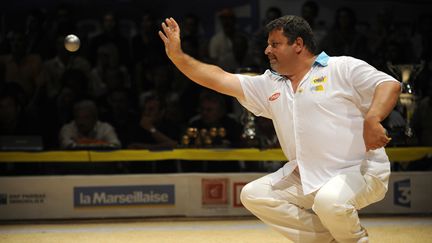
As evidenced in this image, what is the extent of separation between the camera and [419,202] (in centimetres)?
786

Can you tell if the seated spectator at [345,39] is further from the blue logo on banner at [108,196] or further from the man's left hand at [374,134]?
the man's left hand at [374,134]

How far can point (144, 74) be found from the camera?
30.7 ft

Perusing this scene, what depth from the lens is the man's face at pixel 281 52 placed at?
200 inches

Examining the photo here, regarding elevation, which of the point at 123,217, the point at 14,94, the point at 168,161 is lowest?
the point at 123,217

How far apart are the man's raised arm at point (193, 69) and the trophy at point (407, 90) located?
10.5ft

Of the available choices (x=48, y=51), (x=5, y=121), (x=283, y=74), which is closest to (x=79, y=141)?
(x=5, y=121)

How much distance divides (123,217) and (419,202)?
3.11 m

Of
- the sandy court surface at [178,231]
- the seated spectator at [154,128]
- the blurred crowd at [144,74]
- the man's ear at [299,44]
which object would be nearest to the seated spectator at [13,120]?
the blurred crowd at [144,74]

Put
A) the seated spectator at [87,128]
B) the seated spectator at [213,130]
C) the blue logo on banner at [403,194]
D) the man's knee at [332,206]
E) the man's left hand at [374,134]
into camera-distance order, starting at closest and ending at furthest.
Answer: the man's left hand at [374,134]
the man's knee at [332,206]
the blue logo on banner at [403,194]
the seated spectator at [213,130]
the seated spectator at [87,128]

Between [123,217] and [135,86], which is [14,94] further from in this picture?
[123,217]

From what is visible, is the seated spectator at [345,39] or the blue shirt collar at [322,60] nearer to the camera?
the blue shirt collar at [322,60]

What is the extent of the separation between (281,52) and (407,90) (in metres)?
3.23

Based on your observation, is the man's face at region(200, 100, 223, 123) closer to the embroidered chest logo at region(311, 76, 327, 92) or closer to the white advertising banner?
the white advertising banner

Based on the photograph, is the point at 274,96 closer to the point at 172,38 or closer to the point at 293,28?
the point at 293,28
